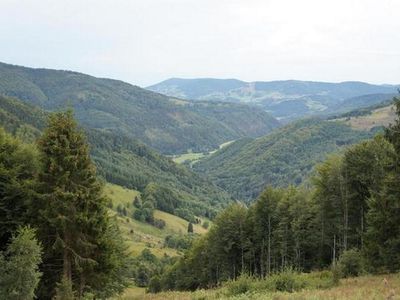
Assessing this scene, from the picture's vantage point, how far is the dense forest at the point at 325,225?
36625 millimetres

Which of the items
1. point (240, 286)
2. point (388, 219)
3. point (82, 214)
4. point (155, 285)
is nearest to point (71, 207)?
point (82, 214)

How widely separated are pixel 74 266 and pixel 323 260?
4040 cm

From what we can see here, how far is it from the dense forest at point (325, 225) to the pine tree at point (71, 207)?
12256 mm

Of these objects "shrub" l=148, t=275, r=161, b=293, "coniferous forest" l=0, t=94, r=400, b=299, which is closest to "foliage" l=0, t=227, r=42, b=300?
"coniferous forest" l=0, t=94, r=400, b=299

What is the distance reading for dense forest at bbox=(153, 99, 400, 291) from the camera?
120ft

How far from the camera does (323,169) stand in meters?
54.5

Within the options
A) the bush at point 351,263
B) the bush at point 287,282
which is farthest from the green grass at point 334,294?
the bush at point 351,263

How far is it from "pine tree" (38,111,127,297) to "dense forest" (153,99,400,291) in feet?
40.2

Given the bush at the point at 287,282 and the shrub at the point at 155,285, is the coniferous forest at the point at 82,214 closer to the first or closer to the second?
the bush at the point at 287,282

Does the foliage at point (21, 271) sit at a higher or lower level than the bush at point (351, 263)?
higher

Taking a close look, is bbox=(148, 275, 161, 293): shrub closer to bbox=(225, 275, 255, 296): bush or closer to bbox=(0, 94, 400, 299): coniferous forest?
bbox=(0, 94, 400, 299): coniferous forest

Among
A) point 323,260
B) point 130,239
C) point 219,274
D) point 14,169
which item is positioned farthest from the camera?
point 130,239

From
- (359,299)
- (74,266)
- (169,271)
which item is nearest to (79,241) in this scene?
(74,266)

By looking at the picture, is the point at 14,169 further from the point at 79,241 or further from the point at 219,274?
the point at 219,274
